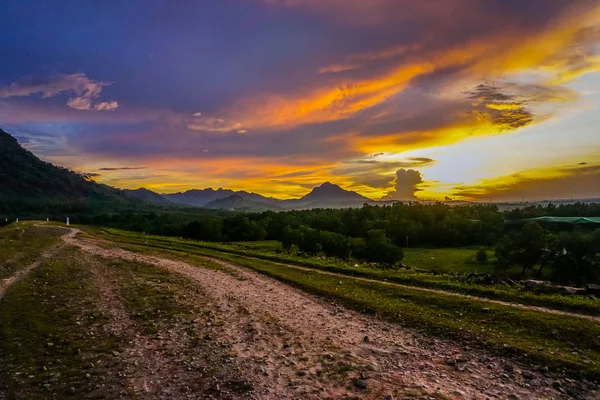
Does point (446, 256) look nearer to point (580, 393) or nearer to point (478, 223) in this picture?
point (478, 223)

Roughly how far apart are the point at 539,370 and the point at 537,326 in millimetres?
3681

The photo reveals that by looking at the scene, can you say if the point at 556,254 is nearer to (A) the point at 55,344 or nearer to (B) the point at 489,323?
(B) the point at 489,323

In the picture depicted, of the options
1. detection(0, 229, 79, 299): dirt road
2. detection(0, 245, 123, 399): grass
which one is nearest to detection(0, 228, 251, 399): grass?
detection(0, 245, 123, 399): grass

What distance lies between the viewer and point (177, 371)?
10.6 metres

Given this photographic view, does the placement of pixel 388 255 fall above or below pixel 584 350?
below

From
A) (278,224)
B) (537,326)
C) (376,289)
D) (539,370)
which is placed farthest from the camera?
(278,224)

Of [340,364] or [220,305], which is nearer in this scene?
[340,364]

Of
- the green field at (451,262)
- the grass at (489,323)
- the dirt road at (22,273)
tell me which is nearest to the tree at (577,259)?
the green field at (451,262)

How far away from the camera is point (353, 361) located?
11.0 metres

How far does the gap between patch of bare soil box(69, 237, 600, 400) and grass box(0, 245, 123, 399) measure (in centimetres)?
398

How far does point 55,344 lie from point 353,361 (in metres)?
10.0

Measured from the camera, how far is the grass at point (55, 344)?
9.65 m

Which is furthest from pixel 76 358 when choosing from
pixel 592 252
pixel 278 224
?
pixel 278 224

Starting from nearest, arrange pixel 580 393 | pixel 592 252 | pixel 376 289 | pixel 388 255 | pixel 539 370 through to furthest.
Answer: pixel 580 393, pixel 539 370, pixel 376 289, pixel 592 252, pixel 388 255
